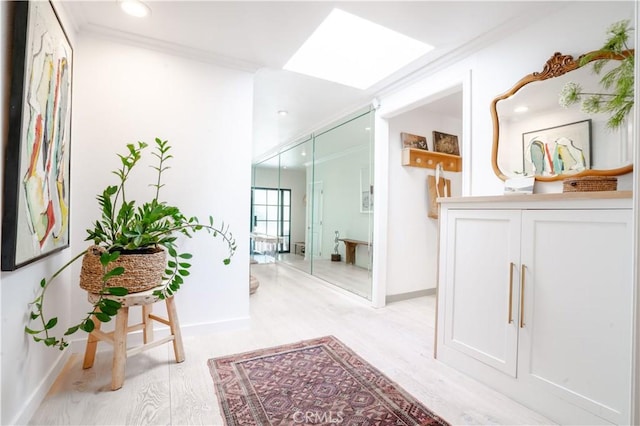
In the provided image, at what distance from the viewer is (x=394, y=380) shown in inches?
68.6

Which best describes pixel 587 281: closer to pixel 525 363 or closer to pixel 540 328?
pixel 540 328

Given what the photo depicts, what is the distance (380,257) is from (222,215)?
1.76 metres

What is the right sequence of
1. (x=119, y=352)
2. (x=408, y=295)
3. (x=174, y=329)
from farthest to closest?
(x=408, y=295) < (x=174, y=329) < (x=119, y=352)

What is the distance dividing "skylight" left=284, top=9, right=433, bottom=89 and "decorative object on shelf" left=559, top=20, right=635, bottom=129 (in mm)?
1041

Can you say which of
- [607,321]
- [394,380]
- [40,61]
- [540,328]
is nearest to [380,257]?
[394,380]

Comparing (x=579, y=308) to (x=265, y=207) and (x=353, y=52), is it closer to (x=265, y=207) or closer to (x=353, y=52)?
(x=353, y=52)

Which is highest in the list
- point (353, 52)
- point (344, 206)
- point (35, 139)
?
point (353, 52)

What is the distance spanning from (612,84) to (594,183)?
0.55 meters

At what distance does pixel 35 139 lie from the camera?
49.3 inches

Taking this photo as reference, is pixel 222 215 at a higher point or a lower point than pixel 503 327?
higher

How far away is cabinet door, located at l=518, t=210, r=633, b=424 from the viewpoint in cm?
121

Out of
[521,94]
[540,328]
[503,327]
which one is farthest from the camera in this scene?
[521,94]

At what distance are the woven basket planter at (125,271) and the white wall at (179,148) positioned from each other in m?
0.22

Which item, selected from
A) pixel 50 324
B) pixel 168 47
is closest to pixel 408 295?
pixel 50 324
